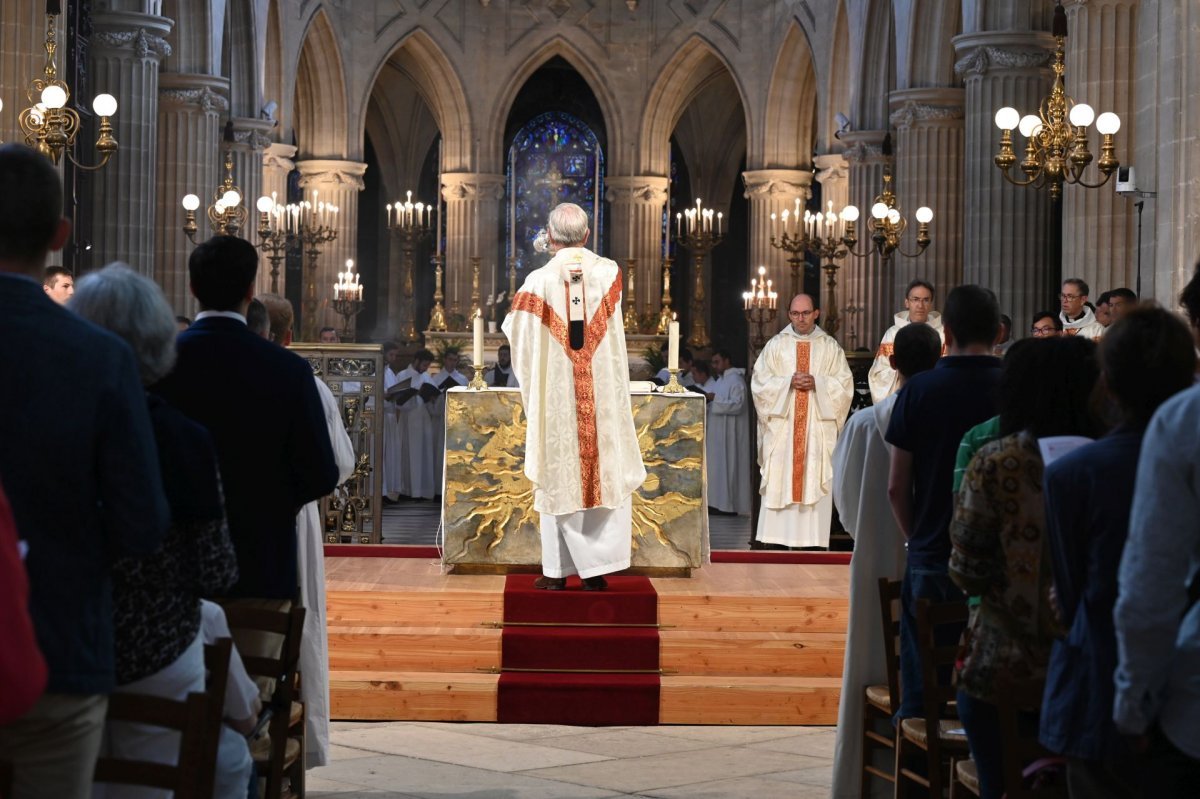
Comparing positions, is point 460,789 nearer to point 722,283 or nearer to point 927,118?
point 927,118

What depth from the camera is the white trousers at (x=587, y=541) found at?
27.9 feet

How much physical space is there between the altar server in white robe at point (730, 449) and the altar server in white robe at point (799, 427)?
543cm

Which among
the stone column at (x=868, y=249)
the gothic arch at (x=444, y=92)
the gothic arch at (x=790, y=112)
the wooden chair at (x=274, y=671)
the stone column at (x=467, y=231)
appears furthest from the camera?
the gothic arch at (x=444, y=92)

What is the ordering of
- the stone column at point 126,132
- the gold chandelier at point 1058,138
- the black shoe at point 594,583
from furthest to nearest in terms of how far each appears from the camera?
the stone column at point 126,132, the gold chandelier at point 1058,138, the black shoe at point 594,583

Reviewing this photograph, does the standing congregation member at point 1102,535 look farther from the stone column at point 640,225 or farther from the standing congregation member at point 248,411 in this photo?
the stone column at point 640,225

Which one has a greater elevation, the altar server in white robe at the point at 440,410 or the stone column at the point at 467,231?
the stone column at the point at 467,231

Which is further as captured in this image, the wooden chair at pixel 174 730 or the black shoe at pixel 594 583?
the black shoe at pixel 594 583

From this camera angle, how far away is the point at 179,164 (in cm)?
1819

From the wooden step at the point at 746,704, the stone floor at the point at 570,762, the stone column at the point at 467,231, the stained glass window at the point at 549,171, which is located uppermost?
the stained glass window at the point at 549,171

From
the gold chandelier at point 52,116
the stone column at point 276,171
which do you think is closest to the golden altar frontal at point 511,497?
the gold chandelier at point 52,116

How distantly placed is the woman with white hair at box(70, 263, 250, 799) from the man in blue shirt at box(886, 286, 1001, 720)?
2.22 metres

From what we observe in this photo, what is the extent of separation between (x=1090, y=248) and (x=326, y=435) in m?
9.19

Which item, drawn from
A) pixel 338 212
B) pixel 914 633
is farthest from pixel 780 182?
pixel 914 633

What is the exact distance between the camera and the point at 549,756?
23.2 feet
